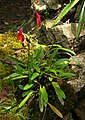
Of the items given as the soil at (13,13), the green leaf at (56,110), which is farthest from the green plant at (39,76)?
the soil at (13,13)

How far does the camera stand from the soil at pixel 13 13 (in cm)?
375

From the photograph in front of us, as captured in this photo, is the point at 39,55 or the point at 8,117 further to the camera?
the point at 39,55

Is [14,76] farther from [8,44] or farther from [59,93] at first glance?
[8,44]

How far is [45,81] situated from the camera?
230 centimetres

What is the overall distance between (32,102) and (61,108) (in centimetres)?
23

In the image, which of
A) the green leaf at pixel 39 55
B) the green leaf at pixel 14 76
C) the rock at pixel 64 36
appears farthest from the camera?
the rock at pixel 64 36

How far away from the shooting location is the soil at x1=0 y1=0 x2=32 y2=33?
3.75 m

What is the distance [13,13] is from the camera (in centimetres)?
404

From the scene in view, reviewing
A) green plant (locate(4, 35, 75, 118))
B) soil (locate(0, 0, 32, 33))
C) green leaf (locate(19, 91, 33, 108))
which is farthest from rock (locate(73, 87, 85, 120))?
soil (locate(0, 0, 32, 33))

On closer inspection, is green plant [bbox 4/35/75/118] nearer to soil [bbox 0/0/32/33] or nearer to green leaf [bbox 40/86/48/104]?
green leaf [bbox 40/86/48/104]

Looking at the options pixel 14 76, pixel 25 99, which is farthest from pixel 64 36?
pixel 25 99

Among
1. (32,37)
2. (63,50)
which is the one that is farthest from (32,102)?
(32,37)

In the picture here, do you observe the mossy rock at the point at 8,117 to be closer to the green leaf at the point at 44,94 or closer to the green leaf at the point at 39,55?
the green leaf at the point at 44,94

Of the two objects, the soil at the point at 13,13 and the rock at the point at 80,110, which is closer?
the rock at the point at 80,110
